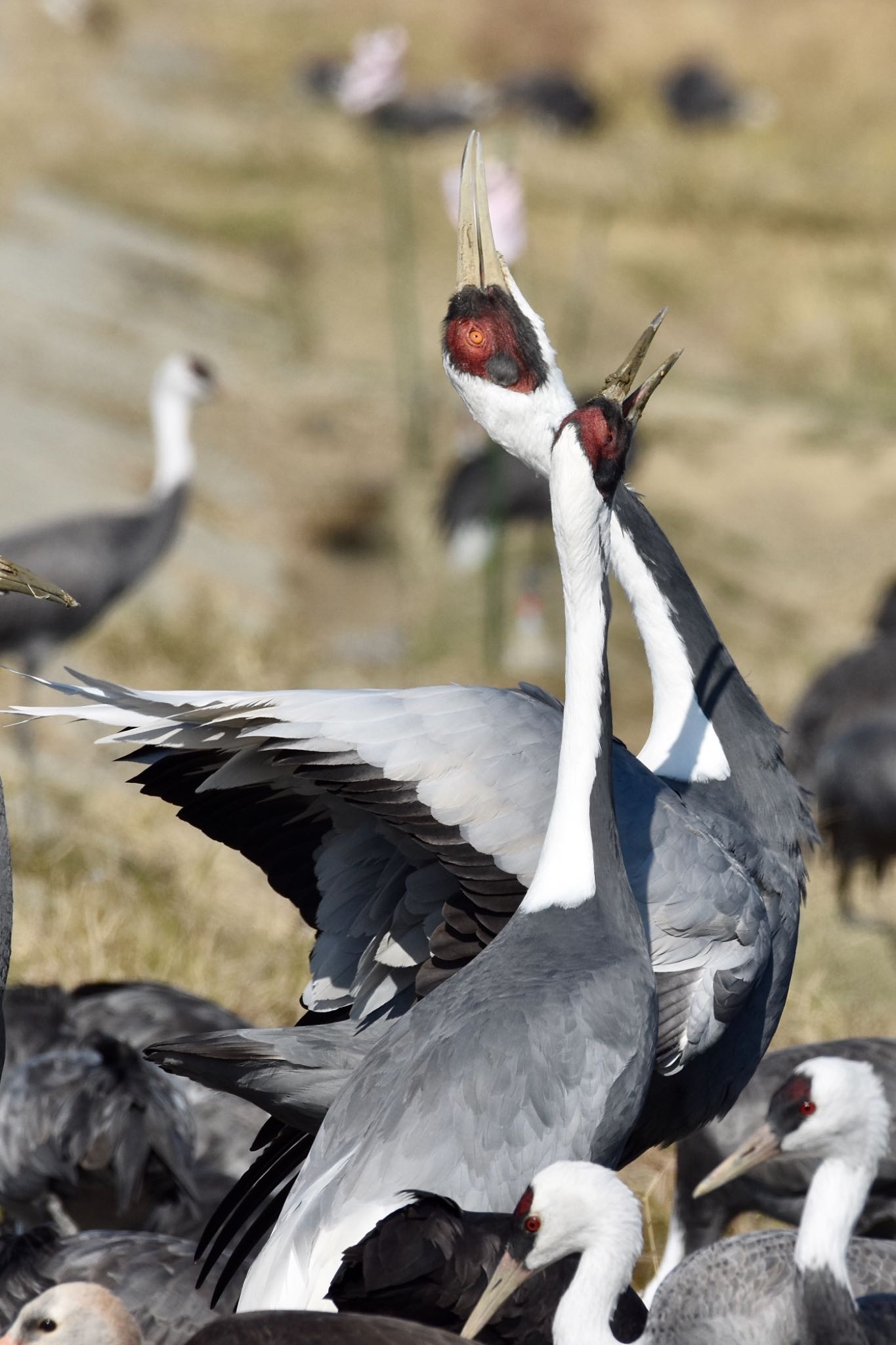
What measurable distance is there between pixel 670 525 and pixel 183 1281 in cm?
1024

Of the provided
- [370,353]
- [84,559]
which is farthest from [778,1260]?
[370,353]

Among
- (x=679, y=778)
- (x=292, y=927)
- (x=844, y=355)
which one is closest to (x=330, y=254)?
(x=844, y=355)

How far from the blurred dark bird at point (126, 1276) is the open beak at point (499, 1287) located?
79 cm

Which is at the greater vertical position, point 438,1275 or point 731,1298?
point 438,1275

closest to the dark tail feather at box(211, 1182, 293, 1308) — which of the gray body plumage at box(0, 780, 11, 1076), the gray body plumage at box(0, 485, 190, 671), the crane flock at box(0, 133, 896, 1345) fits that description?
the crane flock at box(0, 133, 896, 1345)

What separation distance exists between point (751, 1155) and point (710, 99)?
21.9m

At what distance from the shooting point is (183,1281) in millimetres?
3373

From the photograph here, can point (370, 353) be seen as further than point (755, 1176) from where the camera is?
Yes

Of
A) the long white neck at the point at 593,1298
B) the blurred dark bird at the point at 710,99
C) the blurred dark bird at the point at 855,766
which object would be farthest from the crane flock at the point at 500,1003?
the blurred dark bird at the point at 710,99

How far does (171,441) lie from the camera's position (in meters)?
9.35

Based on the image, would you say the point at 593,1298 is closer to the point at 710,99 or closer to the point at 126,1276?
the point at 126,1276

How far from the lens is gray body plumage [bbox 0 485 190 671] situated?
7.83 m

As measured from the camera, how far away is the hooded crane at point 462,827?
2947mm

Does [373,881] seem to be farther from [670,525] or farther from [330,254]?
[330,254]
